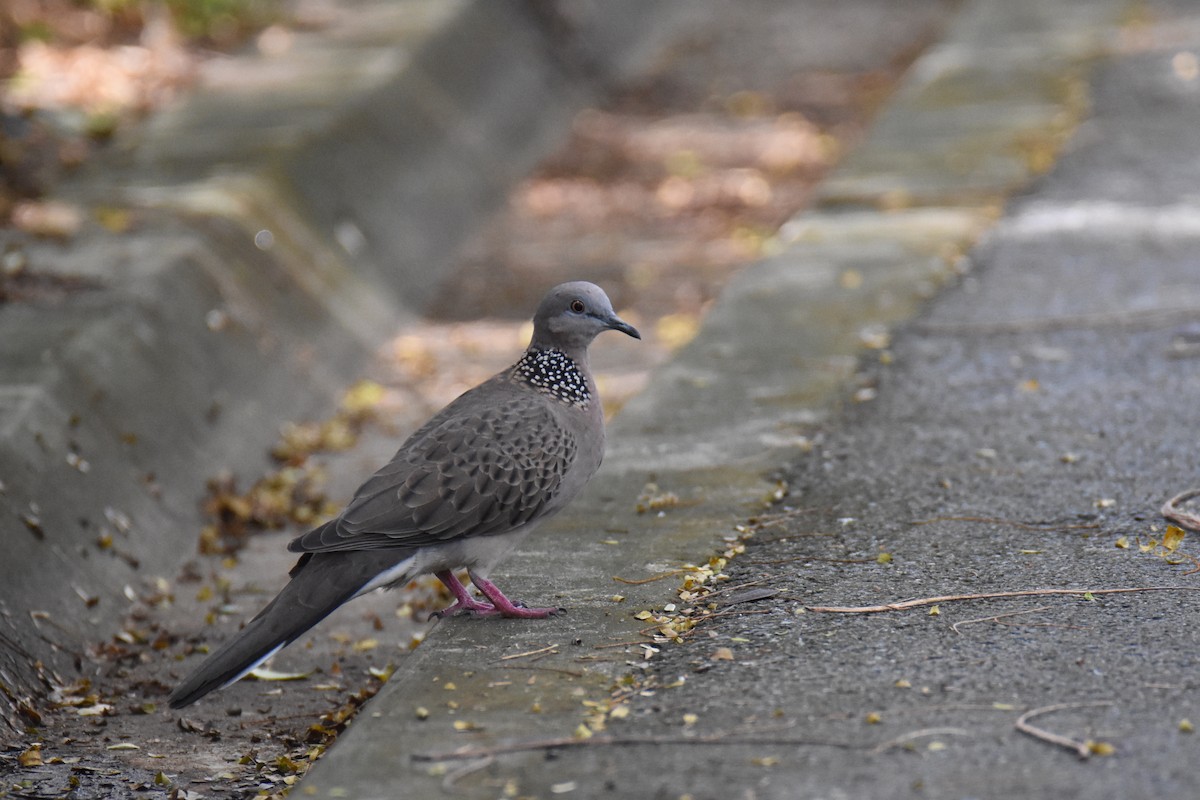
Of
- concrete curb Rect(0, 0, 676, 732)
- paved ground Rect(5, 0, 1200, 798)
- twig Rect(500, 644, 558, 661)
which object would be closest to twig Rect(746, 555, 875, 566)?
paved ground Rect(5, 0, 1200, 798)

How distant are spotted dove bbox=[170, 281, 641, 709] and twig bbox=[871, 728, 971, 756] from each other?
1088 mm

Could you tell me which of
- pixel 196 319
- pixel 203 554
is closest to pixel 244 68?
pixel 196 319

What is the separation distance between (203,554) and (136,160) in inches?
123

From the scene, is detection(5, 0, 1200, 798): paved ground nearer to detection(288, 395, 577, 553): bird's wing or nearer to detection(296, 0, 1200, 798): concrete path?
detection(296, 0, 1200, 798): concrete path

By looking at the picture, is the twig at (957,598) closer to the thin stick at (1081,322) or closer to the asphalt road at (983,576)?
the asphalt road at (983,576)

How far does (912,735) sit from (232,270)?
472cm

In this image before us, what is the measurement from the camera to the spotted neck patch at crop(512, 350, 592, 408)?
4.27 metres

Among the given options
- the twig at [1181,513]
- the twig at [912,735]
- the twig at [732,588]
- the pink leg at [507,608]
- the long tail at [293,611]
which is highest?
Result: the long tail at [293,611]

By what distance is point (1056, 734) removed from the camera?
3006 mm

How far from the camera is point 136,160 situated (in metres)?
7.90

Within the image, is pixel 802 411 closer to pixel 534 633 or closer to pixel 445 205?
pixel 534 633

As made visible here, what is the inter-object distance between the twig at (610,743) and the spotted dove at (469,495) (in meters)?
0.69

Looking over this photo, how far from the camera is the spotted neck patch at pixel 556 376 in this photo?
4273 millimetres

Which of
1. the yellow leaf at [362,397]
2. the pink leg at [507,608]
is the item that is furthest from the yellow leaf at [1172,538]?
the yellow leaf at [362,397]
